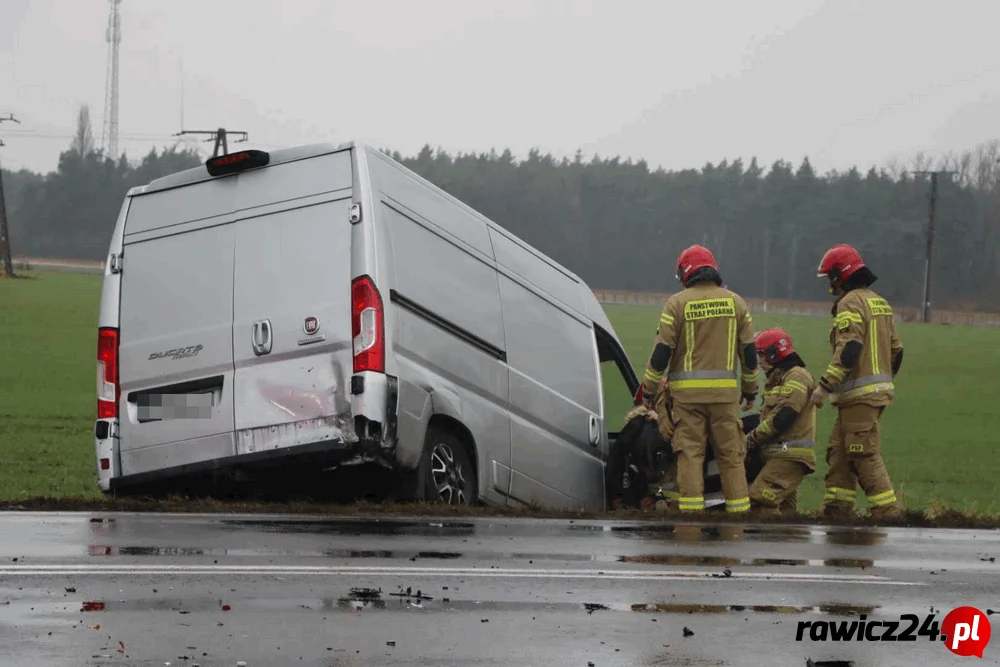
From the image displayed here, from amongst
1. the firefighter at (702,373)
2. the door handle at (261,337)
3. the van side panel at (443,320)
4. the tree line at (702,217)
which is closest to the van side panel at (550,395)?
the van side panel at (443,320)

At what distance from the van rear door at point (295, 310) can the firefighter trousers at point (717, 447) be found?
8.52 feet

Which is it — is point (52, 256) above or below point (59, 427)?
above

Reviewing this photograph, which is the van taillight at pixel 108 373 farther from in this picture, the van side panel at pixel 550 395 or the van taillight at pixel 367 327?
the van side panel at pixel 550 395

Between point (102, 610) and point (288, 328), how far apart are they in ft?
10.8

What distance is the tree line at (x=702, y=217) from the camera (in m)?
89.8

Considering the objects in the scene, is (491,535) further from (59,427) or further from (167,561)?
(59,427)

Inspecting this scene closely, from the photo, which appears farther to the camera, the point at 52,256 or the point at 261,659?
the point at 52,256

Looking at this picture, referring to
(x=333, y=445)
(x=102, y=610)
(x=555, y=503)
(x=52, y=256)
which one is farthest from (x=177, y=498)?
(x=52, y=256)

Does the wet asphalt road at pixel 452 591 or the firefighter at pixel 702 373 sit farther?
the firefighter at pixel 702 373

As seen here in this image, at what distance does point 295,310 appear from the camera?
802cm

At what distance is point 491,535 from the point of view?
7.21 meters

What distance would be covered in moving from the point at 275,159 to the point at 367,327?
49.9 inches

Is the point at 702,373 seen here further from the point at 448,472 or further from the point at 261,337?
the point at 261,337

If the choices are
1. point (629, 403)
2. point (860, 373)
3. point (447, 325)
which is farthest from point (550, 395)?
point (860, 373)
